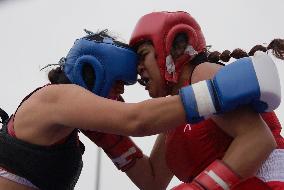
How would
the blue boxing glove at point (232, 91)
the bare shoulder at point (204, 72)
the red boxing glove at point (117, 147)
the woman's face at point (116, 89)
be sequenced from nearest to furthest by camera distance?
1. the blue boxing glove at point (232, 91)
2. the bare shoulder at point (204, 72)
3. the woman's face at point (116, 89)
4. the red boxing glove at point (117, 147)

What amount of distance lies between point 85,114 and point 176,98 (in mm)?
246

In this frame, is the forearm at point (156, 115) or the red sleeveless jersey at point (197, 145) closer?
the forearm at point (156, 115)

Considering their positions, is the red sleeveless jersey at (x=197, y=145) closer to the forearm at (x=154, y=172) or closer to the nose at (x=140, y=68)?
the nose at (x=140, y=68)

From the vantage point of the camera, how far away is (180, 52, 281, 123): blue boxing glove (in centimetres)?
115

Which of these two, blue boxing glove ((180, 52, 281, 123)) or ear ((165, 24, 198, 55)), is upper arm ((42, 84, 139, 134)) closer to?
blue boxing glove ((180, 52, 281, 123))

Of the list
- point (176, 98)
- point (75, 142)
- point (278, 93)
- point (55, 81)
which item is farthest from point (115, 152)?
point (278, 93)

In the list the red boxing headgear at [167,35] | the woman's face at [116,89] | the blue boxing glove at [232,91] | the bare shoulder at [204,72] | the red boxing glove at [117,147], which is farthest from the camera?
the red boxing glove at [117,147]

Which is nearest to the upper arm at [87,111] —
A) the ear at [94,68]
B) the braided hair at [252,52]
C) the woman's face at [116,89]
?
the ear at [94,68]

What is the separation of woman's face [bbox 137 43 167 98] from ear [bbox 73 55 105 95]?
136 millimetres

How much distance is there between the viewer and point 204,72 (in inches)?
52.1

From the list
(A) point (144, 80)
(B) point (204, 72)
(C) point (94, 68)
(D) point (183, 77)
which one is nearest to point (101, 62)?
(C) point (94, 68)

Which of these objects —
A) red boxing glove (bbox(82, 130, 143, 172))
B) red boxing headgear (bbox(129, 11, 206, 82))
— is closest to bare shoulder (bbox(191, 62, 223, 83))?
red boxing headgear (bbox(129, 11, 206, 82))

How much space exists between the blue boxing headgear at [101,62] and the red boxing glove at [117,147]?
30 cm

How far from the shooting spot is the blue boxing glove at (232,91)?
115 centimetres
